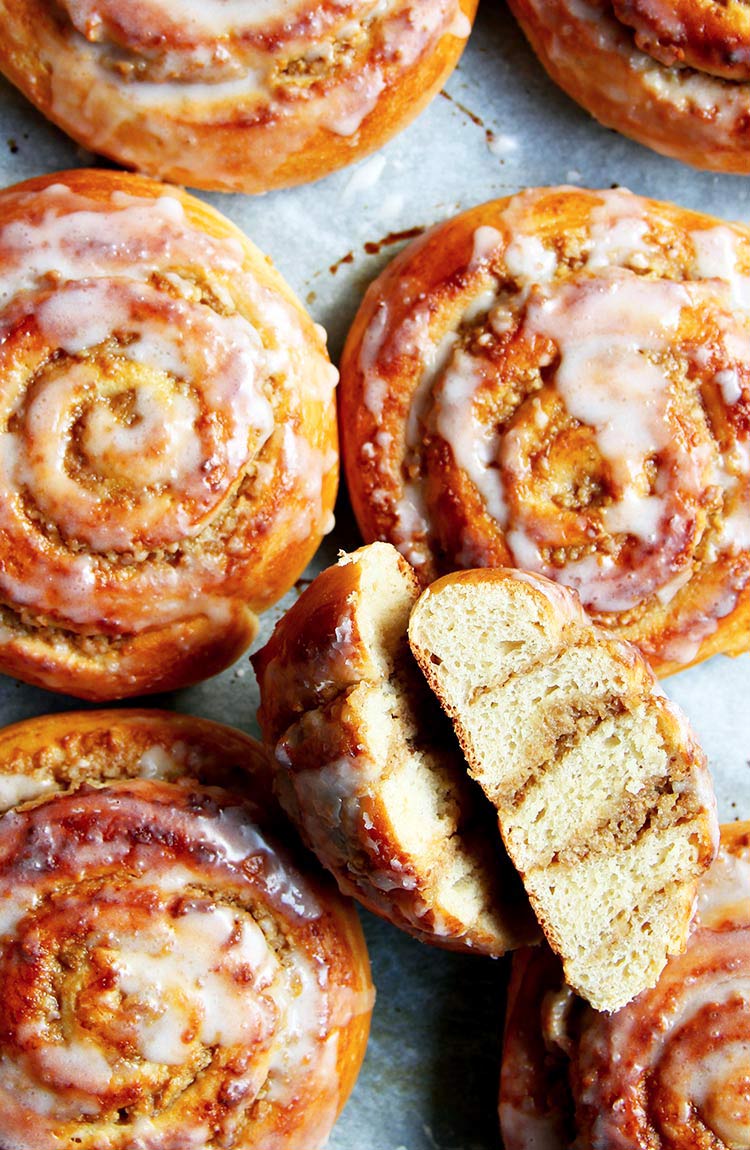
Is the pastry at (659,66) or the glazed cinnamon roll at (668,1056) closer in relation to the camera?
the glazed cinnamon roll at (668,1056)

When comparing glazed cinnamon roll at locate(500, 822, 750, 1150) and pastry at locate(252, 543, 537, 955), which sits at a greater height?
pastry at locate(252, 543, 537, 955)

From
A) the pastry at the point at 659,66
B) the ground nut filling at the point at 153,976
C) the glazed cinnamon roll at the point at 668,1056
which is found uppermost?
the pastry at the point at 659,66

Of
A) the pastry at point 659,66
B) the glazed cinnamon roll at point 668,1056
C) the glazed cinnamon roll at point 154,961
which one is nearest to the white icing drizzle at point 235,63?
the pastry at point 659,66

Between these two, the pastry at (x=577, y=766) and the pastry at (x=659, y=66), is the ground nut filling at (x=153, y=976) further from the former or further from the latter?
the pastry at (x=659, y=66)

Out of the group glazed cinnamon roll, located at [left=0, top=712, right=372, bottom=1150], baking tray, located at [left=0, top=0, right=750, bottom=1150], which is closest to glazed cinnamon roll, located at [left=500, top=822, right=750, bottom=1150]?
baking tray, located at [left=0, top=0, right=750, bottom=1150]

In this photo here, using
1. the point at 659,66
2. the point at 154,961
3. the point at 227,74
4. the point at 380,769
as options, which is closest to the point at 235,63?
the point at 227,74

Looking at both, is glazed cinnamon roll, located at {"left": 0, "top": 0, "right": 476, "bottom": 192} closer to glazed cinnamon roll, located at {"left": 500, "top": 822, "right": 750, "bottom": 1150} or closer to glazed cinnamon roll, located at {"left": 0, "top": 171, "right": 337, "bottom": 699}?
glazed cinnamon roll, located at {"left": 0, "top": 171, "right": 337, "bottom": 699}

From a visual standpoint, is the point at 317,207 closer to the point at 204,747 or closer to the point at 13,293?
the point at 13,293
